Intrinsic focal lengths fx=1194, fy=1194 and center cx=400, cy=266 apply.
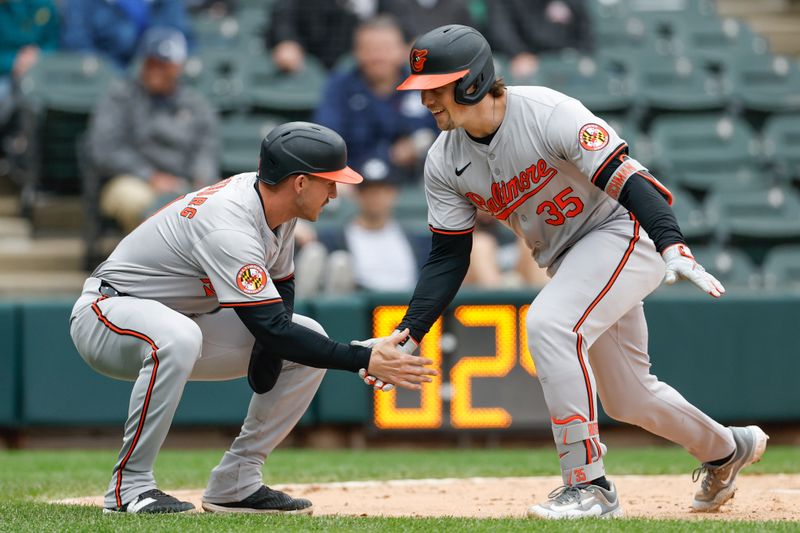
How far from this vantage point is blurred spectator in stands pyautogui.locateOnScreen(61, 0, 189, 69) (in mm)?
9789

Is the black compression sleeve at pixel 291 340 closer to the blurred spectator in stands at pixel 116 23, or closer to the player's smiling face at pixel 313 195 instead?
the player's smiling face at pixel 313 195

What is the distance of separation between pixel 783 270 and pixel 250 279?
5.65 m

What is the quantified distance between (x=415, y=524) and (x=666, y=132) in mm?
6810

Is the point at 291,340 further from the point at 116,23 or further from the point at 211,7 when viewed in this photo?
the point at 211,7

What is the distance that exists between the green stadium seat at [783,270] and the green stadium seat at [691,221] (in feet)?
1.63

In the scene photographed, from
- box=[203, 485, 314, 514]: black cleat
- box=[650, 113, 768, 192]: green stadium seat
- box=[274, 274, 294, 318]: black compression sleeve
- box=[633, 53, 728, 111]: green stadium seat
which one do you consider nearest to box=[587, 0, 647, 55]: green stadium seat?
box=[633, 53, 728, 111]: green stadium seat

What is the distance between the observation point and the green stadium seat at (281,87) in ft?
32.4

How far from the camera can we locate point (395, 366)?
4043 mm

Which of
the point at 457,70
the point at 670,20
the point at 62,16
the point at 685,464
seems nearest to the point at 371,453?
the point at 685,464

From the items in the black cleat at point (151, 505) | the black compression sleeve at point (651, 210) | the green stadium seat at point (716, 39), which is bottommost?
the black cleat at point (151, 505)

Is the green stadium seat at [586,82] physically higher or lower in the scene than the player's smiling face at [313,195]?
lower

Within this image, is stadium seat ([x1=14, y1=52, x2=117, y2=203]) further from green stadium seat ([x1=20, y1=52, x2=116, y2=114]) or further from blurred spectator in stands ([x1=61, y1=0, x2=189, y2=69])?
blurred spectator in stands ([x1=61, y1=0, x2=189, y2=69])

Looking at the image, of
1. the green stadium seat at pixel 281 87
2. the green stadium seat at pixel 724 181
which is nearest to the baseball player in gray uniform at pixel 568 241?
the green stadium seat at pixel 724 181

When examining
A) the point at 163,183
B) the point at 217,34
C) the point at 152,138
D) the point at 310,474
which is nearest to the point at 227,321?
the point at 310,474
